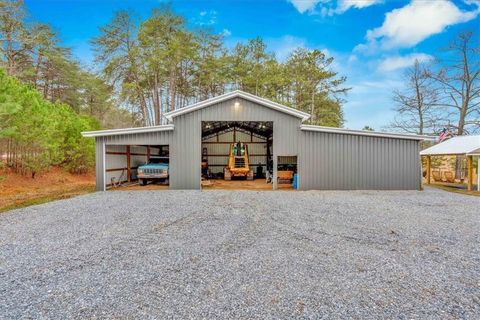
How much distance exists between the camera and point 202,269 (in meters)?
3.72

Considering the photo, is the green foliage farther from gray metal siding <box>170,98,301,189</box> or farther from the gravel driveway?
gray metal siding <box>170,98,301,189</box>

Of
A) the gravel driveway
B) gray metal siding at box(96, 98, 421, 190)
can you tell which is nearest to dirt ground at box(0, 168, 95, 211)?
gray metal siding at box(96, 98, 421, 190)

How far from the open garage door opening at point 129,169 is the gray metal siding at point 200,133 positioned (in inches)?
75.8

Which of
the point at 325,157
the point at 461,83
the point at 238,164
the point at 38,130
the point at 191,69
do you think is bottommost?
the point at 238,164

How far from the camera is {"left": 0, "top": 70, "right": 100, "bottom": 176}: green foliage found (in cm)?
1074

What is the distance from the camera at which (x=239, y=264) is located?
153 inches

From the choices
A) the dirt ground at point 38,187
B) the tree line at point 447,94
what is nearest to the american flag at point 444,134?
the tree line at point 447,94

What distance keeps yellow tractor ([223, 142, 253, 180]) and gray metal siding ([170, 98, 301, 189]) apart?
4792 mm

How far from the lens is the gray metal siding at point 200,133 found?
40.2 feet

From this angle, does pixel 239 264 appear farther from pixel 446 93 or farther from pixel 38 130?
pixel 446 93

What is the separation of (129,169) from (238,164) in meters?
6.71

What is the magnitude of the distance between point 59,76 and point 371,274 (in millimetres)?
28406

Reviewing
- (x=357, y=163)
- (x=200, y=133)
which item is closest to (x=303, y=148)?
(x=357, y=163)

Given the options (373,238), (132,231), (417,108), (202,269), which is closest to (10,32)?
(132,231)
